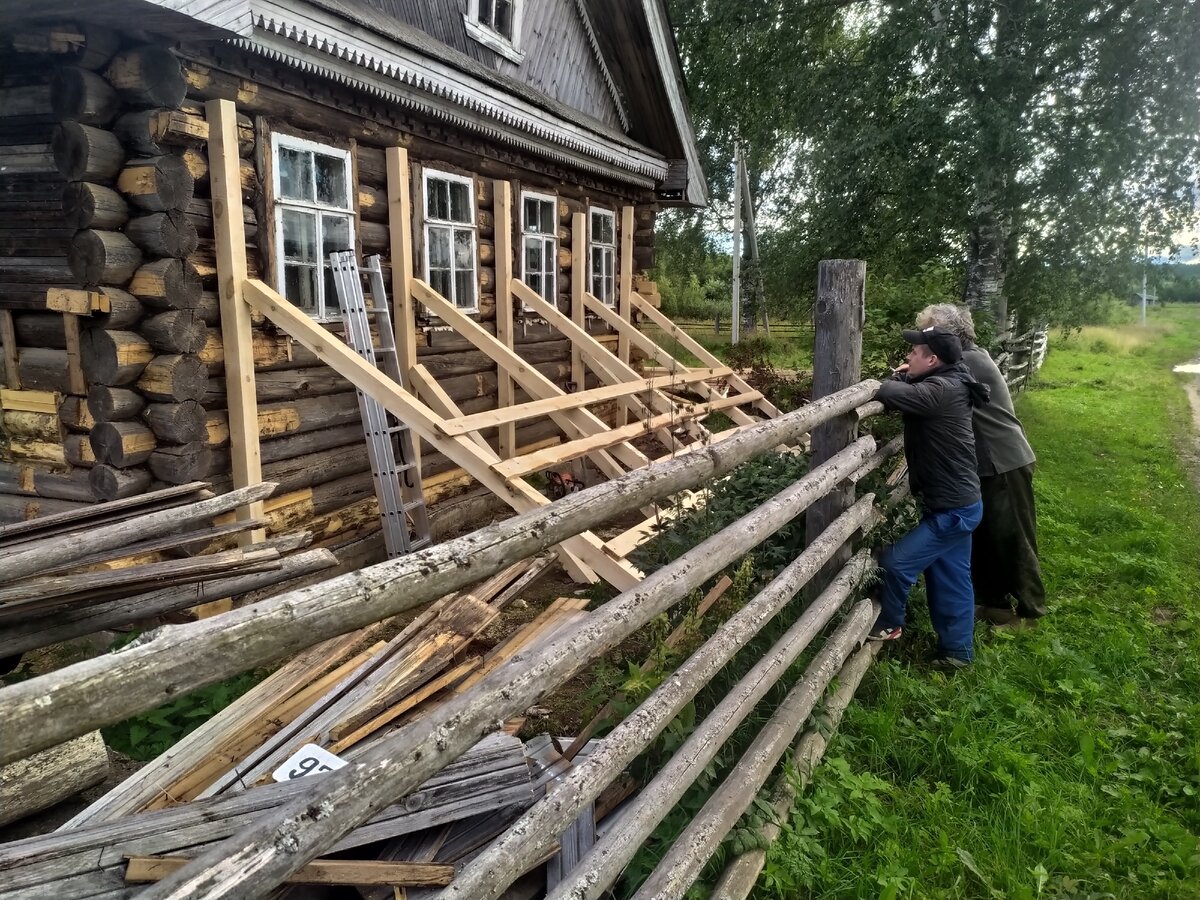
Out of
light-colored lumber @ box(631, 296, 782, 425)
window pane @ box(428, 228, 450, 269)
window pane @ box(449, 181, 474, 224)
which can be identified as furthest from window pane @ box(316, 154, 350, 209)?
light-colored lumber @ box(631, 296, 782, 425)

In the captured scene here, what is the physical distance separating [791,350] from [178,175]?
1760cm

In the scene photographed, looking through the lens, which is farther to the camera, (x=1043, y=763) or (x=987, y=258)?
(x=987, y=258)

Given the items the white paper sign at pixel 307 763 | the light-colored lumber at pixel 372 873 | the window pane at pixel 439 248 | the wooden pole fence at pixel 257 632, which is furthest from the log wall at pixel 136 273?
the light-colored lumber at pixel 372 873

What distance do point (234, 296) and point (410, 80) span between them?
1.96 m

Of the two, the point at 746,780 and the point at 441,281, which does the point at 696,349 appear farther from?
the point at 746,780

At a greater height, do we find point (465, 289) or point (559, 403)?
point (465, 289)

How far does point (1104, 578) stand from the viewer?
6.16 m

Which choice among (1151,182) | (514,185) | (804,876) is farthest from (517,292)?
(1151,182)

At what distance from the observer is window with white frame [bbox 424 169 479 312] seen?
6.96 metres

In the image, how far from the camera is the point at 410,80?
5.67 meters

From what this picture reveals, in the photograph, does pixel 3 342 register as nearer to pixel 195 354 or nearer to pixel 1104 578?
pixel 195 354

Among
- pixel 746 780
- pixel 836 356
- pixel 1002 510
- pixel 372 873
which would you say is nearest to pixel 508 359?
pixel 836 356

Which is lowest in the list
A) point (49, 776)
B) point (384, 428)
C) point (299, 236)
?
point (49, 776)

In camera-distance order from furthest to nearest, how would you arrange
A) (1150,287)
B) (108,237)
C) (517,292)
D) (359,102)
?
(1150,287) → (517,292) → (359,102) → (108,237)
